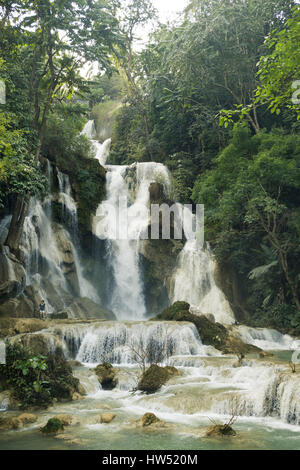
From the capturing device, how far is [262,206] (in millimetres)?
17688

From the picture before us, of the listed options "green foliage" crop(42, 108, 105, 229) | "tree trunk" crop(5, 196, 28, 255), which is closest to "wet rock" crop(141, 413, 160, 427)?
"tree trunk" crop(5, 196, 28, 255)

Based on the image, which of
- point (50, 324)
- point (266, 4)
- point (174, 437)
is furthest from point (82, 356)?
point (266, 4)

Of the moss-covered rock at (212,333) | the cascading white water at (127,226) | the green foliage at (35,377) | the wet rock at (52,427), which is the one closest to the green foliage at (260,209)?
the cascading white water at (127,226)

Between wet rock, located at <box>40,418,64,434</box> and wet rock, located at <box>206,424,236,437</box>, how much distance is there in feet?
7.67

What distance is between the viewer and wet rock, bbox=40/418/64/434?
6383 millimetres

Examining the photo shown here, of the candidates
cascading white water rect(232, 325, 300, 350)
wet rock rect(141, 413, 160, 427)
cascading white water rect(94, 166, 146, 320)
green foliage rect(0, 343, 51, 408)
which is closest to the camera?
wet rock rect(141, 413, 160, 427)

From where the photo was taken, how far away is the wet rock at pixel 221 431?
612 centimetres

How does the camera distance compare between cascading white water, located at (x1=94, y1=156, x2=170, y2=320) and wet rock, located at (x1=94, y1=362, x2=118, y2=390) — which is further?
cascading white water, located at (x1=94, y1=156, x2=170, y2=320)

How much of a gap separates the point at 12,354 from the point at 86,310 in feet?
28.3

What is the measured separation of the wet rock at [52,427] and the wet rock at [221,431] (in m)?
2.34

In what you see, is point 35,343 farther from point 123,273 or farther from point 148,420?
point 123,273

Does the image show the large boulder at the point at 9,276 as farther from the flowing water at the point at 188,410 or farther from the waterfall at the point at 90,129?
the waterfall at the point at 90,129

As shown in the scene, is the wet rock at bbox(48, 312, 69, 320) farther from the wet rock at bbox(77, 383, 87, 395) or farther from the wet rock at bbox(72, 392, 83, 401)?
the wet rock at bbox(72, 392, 83, 401)

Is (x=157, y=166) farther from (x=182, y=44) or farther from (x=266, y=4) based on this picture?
(x=266, y=4)
